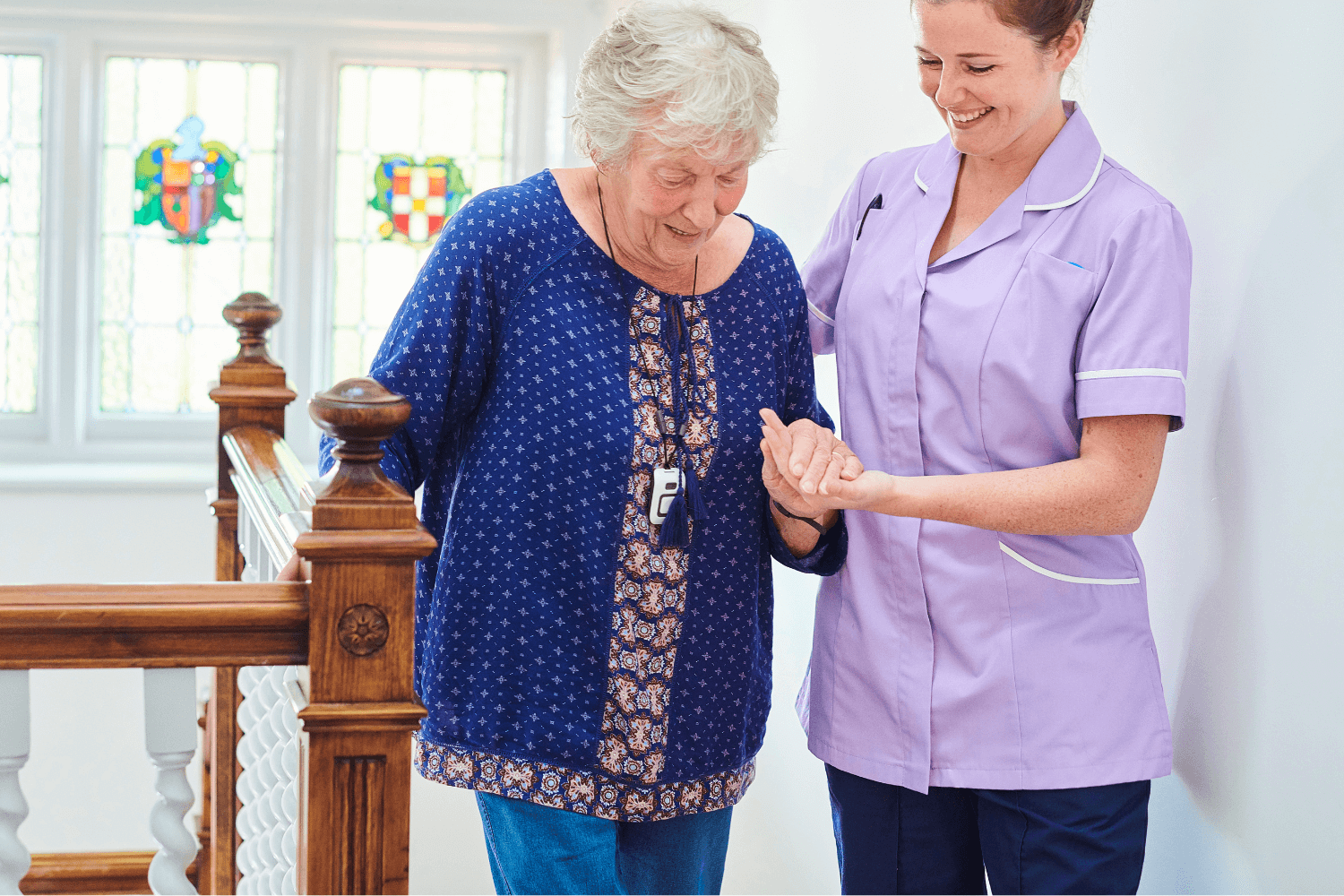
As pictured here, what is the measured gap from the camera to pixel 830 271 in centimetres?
172

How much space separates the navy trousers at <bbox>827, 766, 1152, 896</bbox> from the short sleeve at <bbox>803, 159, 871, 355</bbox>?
0.60 metres

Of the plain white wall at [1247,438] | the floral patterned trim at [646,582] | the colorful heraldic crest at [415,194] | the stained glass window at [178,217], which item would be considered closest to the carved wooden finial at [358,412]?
the floral patterned trim at [646,582]

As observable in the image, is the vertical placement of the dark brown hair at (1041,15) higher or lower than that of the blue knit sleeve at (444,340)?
higher

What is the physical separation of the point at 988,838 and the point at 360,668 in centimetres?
78

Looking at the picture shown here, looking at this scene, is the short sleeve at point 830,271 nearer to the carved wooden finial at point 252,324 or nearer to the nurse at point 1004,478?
the nurse at point 1004,478

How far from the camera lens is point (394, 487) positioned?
1156 mm

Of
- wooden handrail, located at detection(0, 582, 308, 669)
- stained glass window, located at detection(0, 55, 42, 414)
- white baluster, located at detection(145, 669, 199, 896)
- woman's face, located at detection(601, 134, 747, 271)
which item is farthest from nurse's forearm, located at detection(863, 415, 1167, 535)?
stained glass window, located at detection(0, 55, 42, 414)

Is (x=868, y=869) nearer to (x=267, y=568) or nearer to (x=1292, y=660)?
(x=1292, y=660)

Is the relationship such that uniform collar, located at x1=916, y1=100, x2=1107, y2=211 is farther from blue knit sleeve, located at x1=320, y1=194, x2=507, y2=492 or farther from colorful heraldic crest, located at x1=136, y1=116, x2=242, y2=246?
colorful heraldic crest, located at x1=136, y1=116, x2=242, y2=246

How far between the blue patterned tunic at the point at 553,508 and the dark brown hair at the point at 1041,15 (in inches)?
18.5

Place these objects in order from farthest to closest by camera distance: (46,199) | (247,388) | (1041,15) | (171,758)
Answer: (46,199) → (247,388) → (1041,15) → (171,758)

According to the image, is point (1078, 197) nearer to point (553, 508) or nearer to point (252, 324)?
point (553, 508)

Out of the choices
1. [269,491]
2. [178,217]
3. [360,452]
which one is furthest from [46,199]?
[360,452]

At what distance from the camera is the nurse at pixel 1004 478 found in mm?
1338
